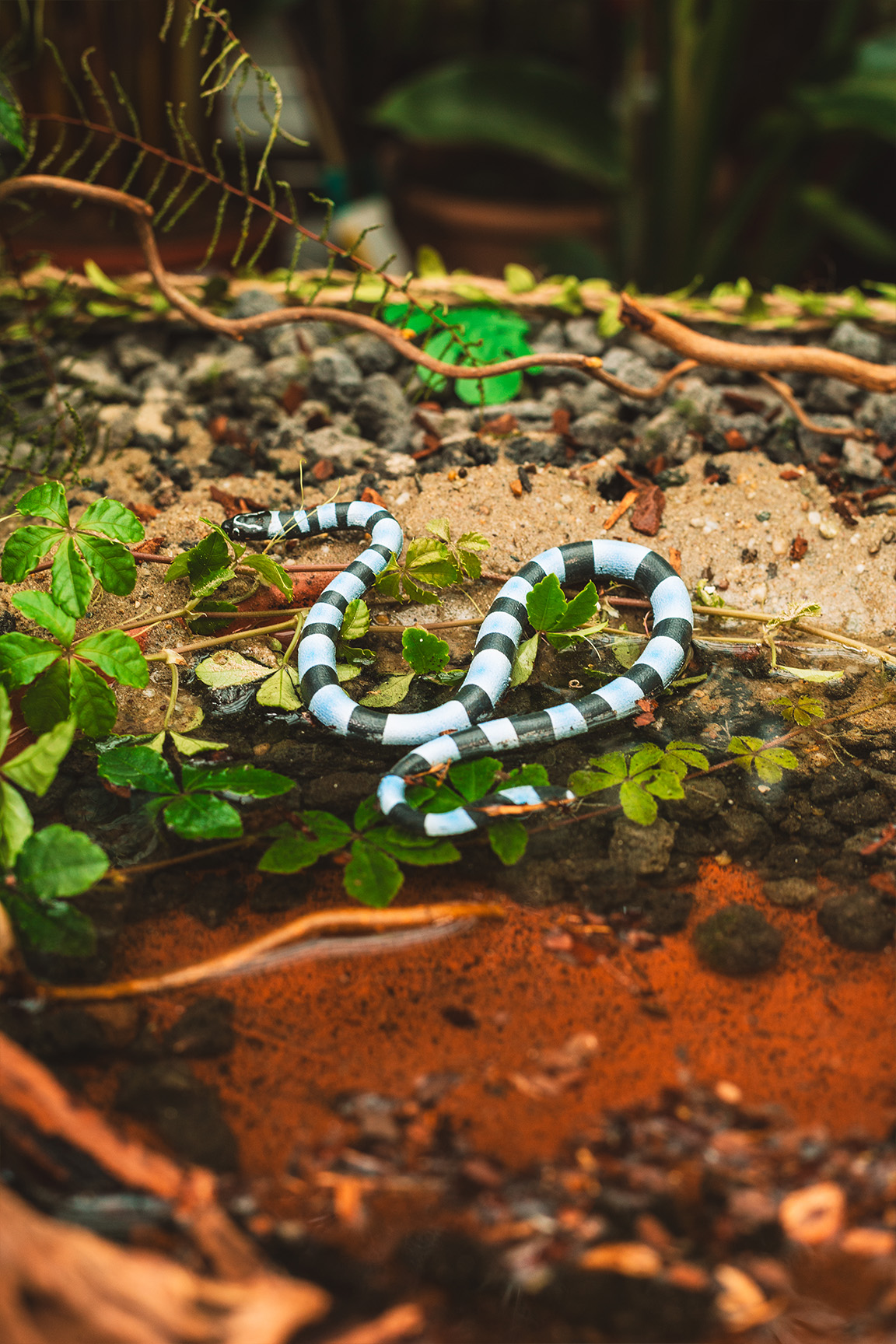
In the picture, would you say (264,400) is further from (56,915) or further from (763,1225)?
(763,1225)

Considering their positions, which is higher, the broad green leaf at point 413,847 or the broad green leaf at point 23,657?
the broad green leaf at point 23,657

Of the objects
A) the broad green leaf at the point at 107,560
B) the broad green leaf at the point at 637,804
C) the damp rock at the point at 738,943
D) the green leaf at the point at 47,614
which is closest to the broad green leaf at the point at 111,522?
the broad green leaf at the point at 107,560

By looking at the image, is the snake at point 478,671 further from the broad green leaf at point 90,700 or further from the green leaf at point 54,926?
the green leaf at point 54,926

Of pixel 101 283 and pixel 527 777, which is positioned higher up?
pixel 101 283

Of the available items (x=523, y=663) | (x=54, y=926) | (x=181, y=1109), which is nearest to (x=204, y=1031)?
(x=181, y=1109)

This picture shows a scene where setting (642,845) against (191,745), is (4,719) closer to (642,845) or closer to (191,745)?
(191,745)

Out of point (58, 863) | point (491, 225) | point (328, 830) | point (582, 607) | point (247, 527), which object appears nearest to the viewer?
point (58, 863)
